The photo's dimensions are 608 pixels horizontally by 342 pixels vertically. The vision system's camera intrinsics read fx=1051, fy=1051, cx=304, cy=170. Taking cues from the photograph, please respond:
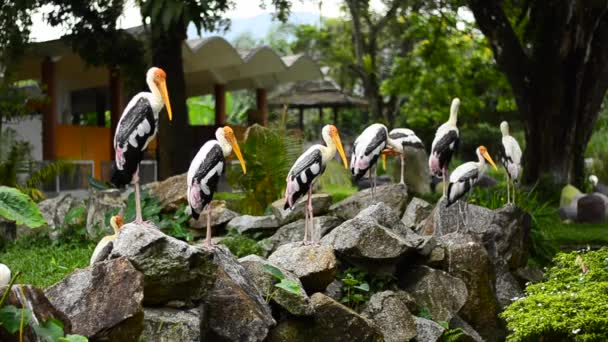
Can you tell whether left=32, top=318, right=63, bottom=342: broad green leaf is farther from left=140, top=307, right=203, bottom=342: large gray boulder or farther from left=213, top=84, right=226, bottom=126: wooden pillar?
left=213, top=84, right=226, bottom=126: wooden pillar

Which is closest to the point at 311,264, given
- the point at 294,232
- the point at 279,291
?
the point at 279,291

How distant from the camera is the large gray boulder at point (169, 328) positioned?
700 cm

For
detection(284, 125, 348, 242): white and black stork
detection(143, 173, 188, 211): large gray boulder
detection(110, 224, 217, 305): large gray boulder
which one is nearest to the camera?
detection(110, 224, 217, 305): large gray boulder

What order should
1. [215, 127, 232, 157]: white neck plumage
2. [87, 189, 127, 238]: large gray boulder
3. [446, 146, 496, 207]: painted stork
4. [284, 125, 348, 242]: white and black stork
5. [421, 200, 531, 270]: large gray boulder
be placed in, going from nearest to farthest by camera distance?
[215, 127, 232, 157]: white neck plumage, [284, 125, 348, 242]: white and black stork, [446, 146, 496, 207]: painted stork, [421, 200, 531, 270]: large gray boulder, [87, 189, 127, 238]: large gray boulder

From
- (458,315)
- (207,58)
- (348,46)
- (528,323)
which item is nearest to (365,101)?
(348,46)

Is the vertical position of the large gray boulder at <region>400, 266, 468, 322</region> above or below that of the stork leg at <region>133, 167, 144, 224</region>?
below

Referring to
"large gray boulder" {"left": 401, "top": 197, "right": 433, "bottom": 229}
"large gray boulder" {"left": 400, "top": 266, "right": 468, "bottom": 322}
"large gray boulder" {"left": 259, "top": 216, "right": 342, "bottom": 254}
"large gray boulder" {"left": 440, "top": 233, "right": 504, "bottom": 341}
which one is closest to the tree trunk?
"large gray boulder" {"left": 401, "top": 197, "right": 433, "bottom": 229}

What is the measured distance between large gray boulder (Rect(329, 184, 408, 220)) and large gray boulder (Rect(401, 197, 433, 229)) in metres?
0.10

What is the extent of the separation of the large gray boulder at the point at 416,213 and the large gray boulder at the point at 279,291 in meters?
3.74

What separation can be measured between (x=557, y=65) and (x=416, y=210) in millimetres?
7422

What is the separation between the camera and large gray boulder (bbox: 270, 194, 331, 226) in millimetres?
11367

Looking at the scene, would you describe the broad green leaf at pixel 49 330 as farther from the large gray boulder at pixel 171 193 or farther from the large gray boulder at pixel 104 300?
the large gray boulder at pixel 171 193

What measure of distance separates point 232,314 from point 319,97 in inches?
1019

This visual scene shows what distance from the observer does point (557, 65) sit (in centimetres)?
1831
